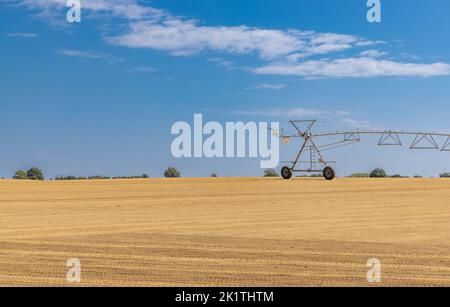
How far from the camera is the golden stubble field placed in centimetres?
1314

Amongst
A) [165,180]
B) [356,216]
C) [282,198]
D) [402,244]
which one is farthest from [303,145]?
[402,244]

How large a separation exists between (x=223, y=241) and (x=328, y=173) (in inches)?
1645

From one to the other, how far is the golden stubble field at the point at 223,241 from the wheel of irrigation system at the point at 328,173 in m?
23.8

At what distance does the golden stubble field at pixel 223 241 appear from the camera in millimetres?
13141

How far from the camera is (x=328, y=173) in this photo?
59.1 metres

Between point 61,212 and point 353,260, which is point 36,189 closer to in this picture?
point 61,212

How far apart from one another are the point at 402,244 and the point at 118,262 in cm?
748
